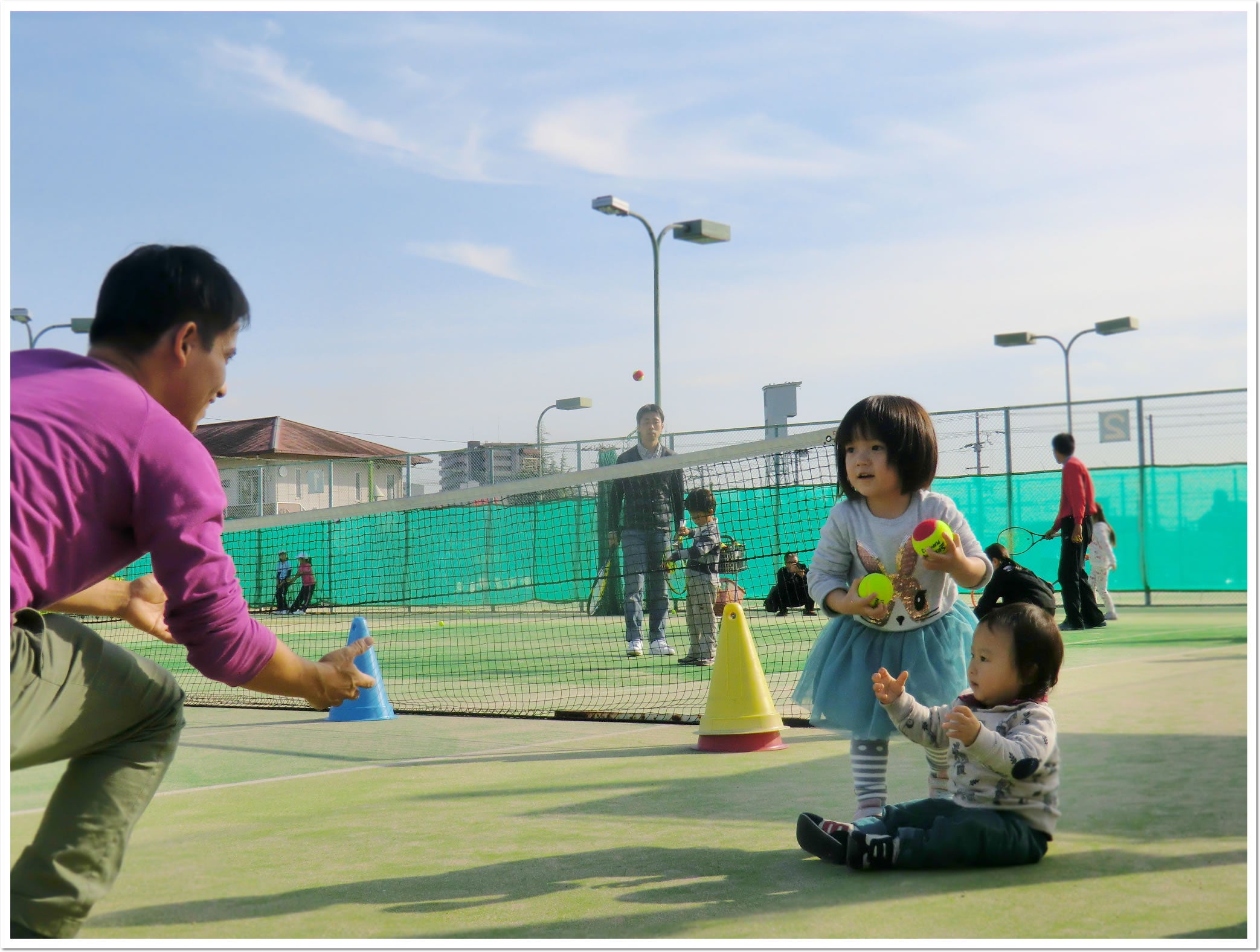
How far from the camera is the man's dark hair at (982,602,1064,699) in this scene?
3324 millimetres

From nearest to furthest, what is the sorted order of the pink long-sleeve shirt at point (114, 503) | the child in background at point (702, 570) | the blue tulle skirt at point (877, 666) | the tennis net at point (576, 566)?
the pink long-sleeve shirt at point (114, 503)
the blue tulle skirt at point (877, 666)
the tennis net at point (576, 566)
the child in background at point (702, 570)

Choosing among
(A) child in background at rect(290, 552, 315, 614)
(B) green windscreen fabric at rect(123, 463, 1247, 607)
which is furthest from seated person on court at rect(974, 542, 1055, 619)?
(A) child in background at rect(290, 552, 315, 614)

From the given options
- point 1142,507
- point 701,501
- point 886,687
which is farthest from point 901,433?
point 1142,507

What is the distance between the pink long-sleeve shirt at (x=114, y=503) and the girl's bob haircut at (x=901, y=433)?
202 centimetres

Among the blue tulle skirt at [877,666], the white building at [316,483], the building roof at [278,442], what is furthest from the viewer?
the building roof at [278,442]

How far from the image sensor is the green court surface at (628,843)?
9.07 ft

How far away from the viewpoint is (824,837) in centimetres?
321

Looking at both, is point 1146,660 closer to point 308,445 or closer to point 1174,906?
Result: point 1174,906

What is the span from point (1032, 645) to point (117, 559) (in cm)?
224

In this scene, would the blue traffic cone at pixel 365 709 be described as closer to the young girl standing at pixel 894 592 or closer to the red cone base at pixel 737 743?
the red cone base at pixel 737 743

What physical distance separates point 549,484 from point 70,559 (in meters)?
4.63

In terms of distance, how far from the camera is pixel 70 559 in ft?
7.36

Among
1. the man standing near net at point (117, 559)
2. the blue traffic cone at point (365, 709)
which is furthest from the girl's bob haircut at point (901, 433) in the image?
the blue traffic cone at point (365, 709)

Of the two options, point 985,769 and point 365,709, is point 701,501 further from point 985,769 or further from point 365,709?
point 985,769
